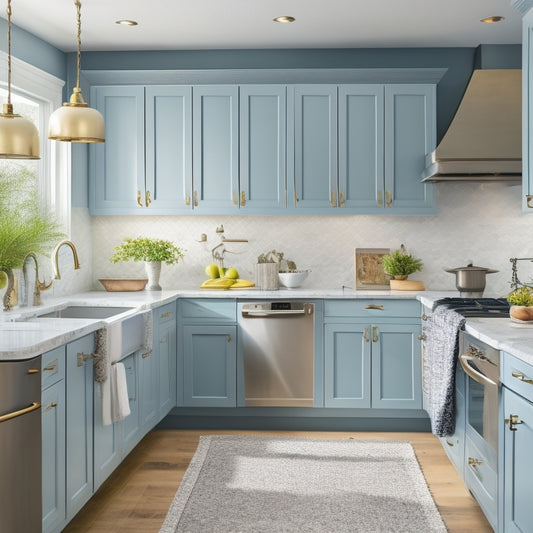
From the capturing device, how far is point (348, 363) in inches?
185

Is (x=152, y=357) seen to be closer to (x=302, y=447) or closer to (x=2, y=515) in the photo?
(x=302, y=447)

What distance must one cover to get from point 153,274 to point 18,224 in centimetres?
135

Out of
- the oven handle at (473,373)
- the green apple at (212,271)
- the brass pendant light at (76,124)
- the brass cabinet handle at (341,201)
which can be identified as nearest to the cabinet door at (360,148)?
the brass cabinet handle at (341,201)

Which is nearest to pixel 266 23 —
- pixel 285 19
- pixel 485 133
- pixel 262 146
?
pixel 285 19

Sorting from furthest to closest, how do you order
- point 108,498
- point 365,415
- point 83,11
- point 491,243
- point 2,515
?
point 491,243 → point 365,415 → point 83,11 → point 108,498 → point 2,515

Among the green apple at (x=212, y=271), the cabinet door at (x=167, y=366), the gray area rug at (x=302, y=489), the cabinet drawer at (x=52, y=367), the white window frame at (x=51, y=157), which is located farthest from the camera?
the green apple at (x=212, y=271)

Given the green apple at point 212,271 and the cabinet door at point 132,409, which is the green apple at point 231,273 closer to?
the green apple at point 212,271

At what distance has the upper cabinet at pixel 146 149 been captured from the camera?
4.95 m

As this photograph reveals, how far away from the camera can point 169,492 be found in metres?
3.60

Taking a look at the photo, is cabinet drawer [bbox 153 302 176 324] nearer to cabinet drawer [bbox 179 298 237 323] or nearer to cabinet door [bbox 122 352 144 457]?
cabinet drawer [bbox 179 298 237 323]

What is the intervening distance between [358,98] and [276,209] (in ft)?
3.20

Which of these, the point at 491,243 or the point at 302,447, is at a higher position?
the point at 491,243

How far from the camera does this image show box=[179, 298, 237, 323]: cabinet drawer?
4.72 meters

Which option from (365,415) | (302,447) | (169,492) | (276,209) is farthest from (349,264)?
(169,492)
